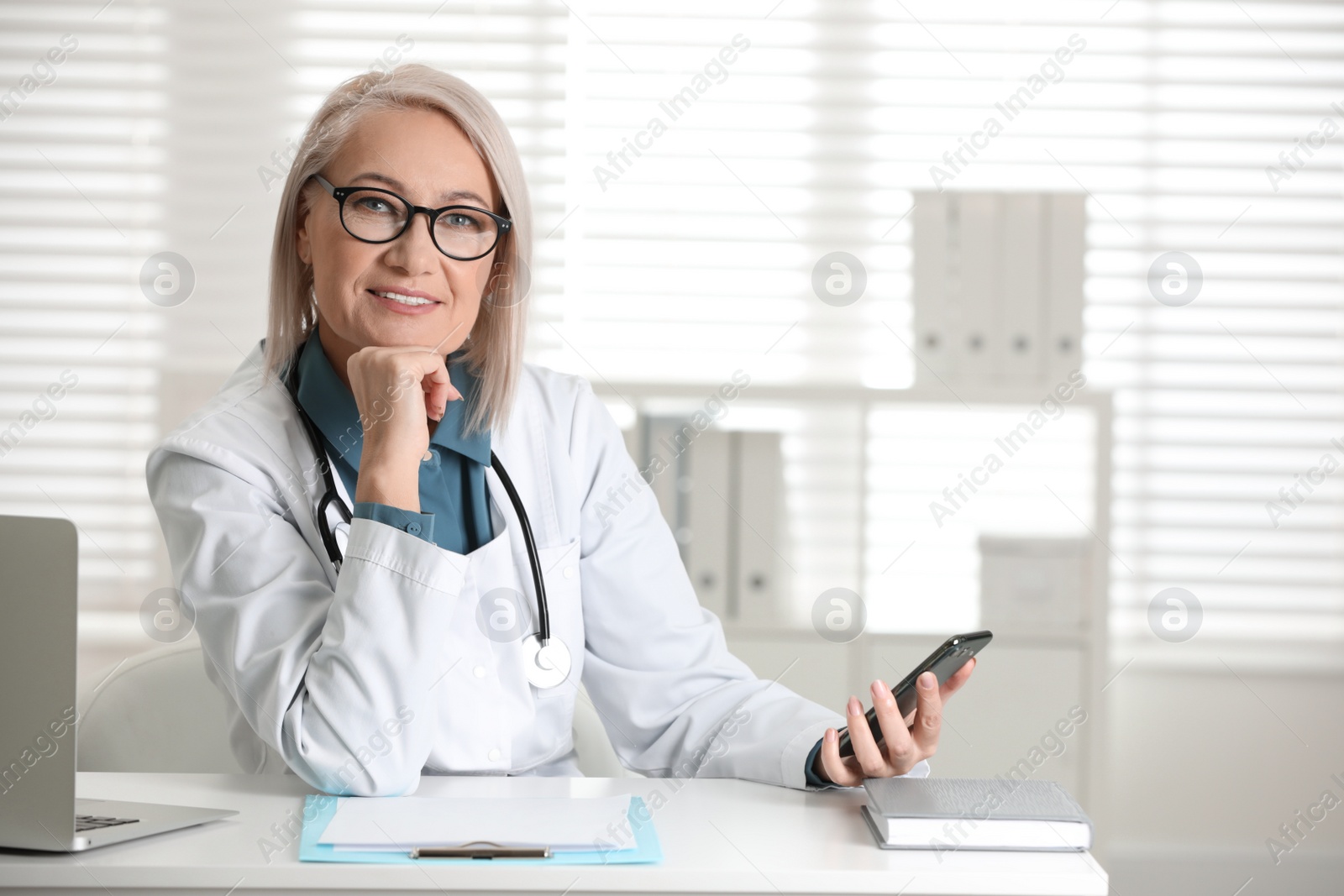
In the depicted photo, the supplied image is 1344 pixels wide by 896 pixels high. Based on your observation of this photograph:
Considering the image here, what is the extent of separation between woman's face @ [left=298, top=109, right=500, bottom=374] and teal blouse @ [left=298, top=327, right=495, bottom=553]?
7cm

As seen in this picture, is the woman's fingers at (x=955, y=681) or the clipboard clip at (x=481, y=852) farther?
the woman's fingers at (x=955, y=681)

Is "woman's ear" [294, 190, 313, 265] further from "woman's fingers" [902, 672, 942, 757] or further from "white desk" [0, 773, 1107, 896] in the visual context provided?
"woman's fingers" [902, 672, 942, 757]

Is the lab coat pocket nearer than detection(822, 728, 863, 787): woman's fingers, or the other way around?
detection(822, 728, 863, 787): woman's fingers

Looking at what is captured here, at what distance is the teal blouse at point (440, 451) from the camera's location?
53.9 inches

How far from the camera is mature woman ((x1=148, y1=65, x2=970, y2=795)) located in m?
1.12

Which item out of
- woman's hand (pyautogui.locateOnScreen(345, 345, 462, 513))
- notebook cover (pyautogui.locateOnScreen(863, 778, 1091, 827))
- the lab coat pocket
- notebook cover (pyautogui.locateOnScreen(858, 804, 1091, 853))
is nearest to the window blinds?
the lab coat pocket

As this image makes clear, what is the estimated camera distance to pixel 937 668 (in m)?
1.10

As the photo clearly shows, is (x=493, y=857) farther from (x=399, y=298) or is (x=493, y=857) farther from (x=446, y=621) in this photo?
(x=399, y=298)

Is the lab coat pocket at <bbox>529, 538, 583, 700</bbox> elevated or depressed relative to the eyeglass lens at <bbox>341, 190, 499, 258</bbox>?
depressed

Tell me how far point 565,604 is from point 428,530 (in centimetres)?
31

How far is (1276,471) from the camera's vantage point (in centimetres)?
310

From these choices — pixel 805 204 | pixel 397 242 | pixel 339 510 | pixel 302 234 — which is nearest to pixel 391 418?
pixel 339 510

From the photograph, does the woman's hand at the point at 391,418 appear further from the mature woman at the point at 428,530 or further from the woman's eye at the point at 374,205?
the woman's eye at the point at 374,205

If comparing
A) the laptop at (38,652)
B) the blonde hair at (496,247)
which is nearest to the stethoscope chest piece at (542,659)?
the blonde hair at (496,247)
